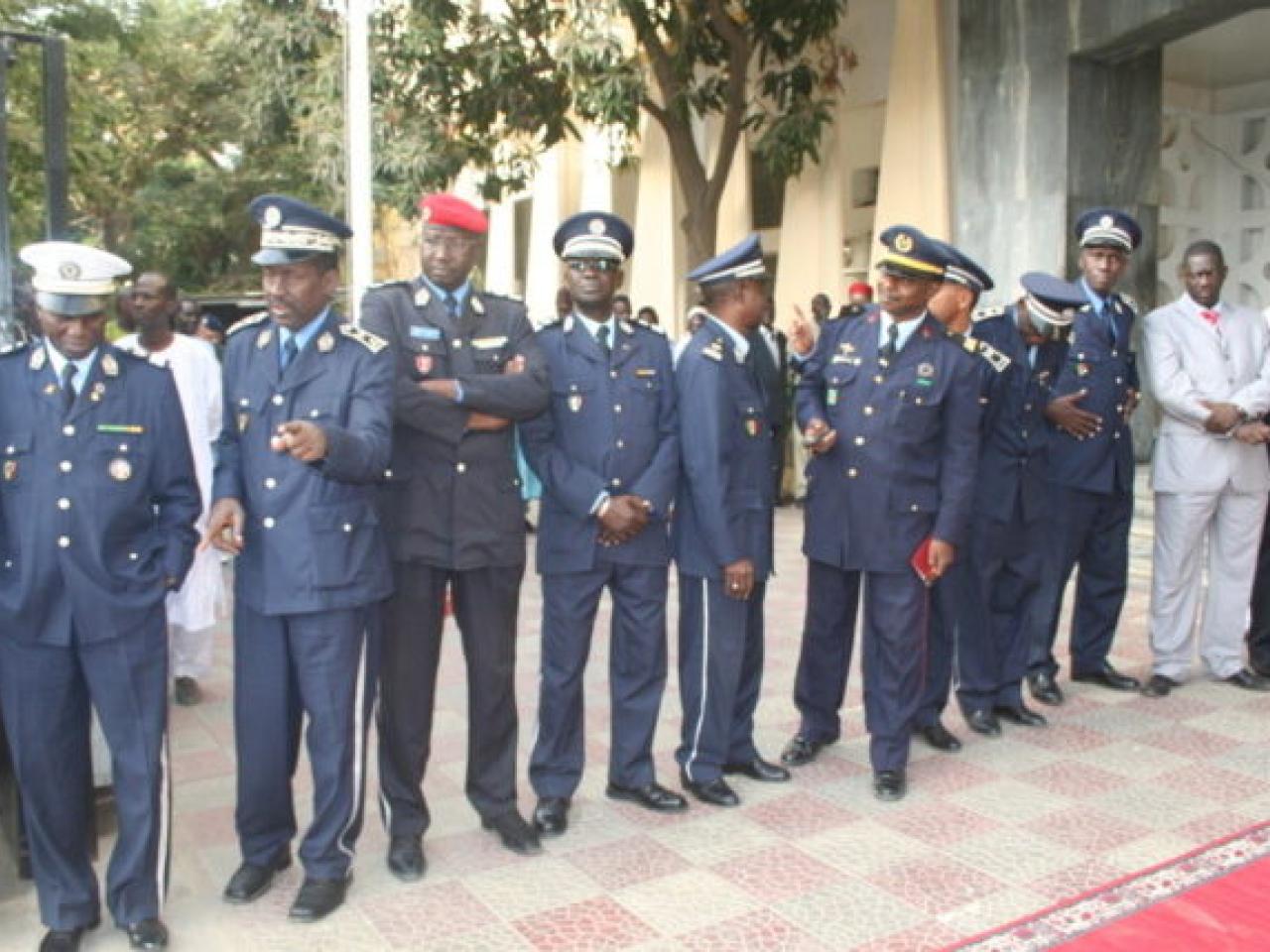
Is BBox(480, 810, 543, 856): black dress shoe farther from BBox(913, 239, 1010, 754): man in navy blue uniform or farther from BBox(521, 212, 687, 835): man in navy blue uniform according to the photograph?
BBox(913, 239, 1010, 754): man in navy blue uniform

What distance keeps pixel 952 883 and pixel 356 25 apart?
580 centimetres

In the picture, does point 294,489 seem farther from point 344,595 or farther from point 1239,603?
point 1239,603

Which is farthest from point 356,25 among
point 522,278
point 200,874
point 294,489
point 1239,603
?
point 522,278

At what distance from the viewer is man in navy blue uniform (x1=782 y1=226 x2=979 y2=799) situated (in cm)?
427

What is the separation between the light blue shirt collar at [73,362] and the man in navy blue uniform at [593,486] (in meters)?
1.34

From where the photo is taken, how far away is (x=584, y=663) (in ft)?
13.1

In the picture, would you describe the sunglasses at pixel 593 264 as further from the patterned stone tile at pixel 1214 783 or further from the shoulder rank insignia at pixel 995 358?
the patterned stone tile at pixel 1214 783

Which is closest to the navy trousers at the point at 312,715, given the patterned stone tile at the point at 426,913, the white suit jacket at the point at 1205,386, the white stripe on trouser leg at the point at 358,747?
the white stripe on trouser leg at the point at 358,747

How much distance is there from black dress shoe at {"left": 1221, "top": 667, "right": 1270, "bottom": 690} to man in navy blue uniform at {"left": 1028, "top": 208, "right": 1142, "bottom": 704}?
66 cm

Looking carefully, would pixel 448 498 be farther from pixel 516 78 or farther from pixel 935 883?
pixel 516 78

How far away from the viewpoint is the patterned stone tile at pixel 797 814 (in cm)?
401

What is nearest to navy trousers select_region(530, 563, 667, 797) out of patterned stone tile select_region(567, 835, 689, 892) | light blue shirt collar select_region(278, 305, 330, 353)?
patterned stone tile select_region(567, 835, 689, 892)

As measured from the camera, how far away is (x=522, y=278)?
2125 cm

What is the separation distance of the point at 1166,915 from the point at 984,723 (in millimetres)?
1580
